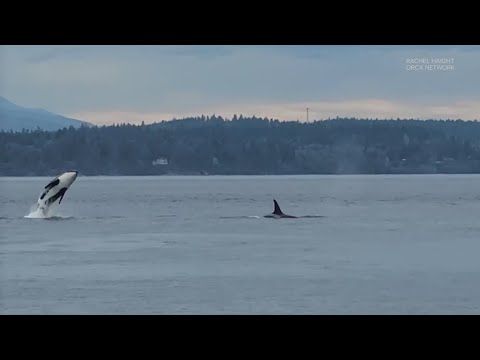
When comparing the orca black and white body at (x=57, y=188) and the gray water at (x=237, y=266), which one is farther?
the orca black and white body at (x=57, y=188)

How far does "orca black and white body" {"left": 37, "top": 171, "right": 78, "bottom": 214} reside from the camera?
35884 mm

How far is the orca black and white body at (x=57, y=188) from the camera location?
3588 centimetres

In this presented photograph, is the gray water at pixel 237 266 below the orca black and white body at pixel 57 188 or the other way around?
below

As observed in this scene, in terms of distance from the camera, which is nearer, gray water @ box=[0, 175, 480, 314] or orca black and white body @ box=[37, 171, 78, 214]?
gray water @ box=[0, 175, 480, 314]

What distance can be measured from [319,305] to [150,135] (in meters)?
46.1

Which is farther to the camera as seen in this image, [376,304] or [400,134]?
[400,134]

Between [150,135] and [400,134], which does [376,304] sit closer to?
[400,134]

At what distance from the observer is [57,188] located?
3809 centimetres

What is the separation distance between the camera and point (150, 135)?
62.8 metres

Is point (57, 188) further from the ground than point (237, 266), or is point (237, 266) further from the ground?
point (57, 188)

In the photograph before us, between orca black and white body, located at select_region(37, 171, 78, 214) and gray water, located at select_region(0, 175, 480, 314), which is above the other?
orca black and white body, located at select_region(37, 171, 78, 214)
